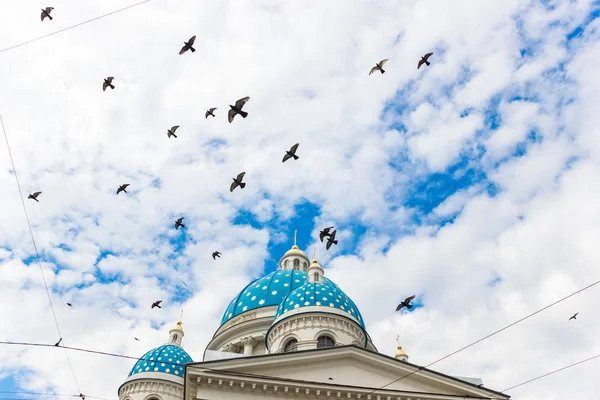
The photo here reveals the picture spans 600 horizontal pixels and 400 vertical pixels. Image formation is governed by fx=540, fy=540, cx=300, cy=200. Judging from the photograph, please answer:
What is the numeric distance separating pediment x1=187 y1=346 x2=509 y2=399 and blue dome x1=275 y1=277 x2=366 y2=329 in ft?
18.9

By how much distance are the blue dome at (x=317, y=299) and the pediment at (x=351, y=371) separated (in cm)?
577

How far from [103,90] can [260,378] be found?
10.4 m

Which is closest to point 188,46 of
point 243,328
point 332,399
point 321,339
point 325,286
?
point 332,399

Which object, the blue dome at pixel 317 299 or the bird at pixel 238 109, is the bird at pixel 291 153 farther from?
the blue dome at pixel 317 299

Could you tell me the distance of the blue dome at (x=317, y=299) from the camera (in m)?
25.6

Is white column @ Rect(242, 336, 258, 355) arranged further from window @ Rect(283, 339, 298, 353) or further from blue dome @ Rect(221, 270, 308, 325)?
window @ Rect(283, 339, 298, 353)

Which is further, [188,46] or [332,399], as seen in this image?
[332,399]

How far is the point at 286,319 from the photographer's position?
24984mm

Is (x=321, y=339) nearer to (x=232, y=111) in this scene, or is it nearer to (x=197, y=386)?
(x=197, y=386)

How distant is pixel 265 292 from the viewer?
34594 millimetres

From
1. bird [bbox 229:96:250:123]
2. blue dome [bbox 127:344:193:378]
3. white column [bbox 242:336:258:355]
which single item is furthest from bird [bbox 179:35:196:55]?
white column [bbox 242:336:258:355]

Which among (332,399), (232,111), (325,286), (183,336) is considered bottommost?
(332,399)

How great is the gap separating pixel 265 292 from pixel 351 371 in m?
15.7

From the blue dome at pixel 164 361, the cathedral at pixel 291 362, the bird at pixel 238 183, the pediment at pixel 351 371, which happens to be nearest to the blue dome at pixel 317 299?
the cathedral at pixel 291 362
